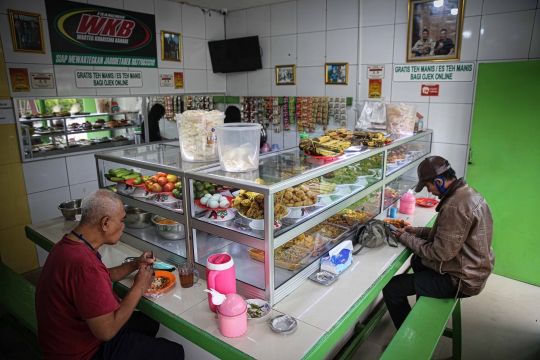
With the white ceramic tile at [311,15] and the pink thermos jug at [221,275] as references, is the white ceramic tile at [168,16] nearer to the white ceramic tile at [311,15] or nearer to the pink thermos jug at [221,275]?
the white ceramic tile at [311,15]

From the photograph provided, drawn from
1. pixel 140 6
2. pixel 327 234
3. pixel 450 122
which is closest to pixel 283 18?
pixel 140 6

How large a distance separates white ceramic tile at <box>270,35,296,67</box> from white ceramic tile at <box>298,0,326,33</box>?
0.24 metres

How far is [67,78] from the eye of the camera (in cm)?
459

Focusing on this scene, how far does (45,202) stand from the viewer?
461 cm

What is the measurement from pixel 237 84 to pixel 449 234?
192 inches

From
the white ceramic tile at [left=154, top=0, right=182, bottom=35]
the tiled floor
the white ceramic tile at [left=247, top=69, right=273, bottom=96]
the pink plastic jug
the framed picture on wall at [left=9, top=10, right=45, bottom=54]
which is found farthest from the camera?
the white ceramic tile at [left=247, top=69, right=273, bottom=96]

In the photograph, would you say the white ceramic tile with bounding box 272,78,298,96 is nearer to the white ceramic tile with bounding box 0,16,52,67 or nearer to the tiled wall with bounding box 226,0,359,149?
the tiled wall with bounding box 226,0,359,149

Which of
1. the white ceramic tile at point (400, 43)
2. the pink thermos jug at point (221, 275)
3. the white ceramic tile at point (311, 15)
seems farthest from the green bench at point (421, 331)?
the white ceramic tile at point (311, 15)

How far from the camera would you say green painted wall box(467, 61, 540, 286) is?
397 cm

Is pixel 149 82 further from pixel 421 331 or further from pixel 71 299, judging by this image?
pixel 421 331

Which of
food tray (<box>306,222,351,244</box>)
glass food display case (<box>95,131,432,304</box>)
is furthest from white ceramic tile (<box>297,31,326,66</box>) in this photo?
food tray (<box>306,222,351,244</box>)

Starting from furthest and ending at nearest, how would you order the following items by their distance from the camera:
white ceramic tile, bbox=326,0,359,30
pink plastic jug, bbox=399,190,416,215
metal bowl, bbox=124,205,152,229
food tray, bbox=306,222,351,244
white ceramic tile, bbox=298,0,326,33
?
white ceramic tile, bbox=298,0,326,33 → white ceramic tile, bbox=326,0,359,30 → pink plastic jug, bbox=399,190,416,215 → metal bowl, bbox=124,205,152,229 → food tray, bbox=306,222,351,244

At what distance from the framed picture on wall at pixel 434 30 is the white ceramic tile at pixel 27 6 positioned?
4413mm

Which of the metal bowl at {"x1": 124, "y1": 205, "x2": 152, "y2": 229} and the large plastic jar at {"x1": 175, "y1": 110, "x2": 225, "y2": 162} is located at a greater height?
the large plastic jar at {"x1": 175, "y1": 110, "x2": 225, "y2": 162}
